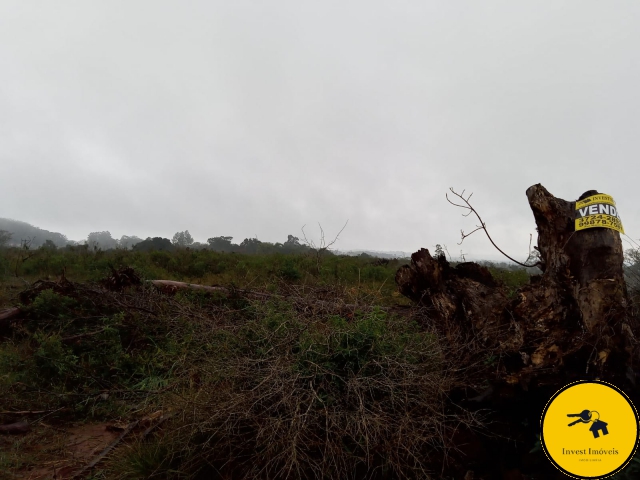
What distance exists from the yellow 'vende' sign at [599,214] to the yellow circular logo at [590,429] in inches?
68.7

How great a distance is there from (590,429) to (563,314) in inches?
63.4

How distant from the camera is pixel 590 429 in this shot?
157 centimetres

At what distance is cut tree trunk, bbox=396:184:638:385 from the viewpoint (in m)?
2.59

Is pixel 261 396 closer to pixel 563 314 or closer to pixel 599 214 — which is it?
pixel 563 314

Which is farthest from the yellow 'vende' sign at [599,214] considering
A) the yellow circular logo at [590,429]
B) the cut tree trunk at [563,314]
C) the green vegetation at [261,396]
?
the yellow circular logo at [590,429]

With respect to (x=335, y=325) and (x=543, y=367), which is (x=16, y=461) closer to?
(x=335, y=325)

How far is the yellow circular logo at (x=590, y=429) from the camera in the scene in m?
1.54

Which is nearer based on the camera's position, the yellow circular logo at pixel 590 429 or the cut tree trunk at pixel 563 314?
the yellow circular logo at pixel 590 429

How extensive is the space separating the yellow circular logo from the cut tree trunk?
109 cm

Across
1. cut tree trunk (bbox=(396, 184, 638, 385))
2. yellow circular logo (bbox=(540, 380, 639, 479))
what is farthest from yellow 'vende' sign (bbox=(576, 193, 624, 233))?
yellow circular logo (bbox=(540, 380, 639, 479))

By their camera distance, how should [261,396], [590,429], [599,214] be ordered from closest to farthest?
[590,429] < [261,396] < [599,214]

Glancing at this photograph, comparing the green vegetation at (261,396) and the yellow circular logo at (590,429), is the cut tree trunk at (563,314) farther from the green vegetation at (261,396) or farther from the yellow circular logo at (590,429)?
the yellow circular logo at (590,429)

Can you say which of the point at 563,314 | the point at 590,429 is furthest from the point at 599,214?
the point at 590,429

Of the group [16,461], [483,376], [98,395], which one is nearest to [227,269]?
[98,395]
